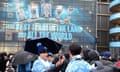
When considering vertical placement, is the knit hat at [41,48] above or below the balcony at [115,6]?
below

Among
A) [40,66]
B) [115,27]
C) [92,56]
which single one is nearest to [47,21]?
[115,27]

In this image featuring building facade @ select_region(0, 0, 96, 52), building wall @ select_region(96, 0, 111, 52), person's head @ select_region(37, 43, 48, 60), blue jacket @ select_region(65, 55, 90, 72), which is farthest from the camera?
building wall @ select_region(96, 0, 111, 52)

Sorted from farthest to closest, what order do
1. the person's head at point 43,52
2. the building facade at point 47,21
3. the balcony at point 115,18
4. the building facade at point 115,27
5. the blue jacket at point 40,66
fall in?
1. the building facade at point 47,21
2. the balcony at point 115,18
3. the building facade at point 115,27
4. the person's head at point 43,52
5. the blue jacket at point 40,66

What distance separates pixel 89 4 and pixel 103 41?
6.80 m

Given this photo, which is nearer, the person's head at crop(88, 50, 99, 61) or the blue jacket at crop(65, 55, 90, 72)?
the blue jacket at crop(65, 55, 90, 72)

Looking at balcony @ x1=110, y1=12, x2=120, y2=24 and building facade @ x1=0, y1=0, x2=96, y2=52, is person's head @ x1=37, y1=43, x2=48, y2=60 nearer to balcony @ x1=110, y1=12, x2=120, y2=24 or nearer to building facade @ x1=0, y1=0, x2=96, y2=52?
building facade @ x1=0, y1=0, x2=96, y2=52

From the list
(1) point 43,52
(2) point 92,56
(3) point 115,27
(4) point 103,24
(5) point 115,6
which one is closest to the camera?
(1) point 43,52

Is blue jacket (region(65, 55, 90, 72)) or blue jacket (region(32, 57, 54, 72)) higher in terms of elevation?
blue jacket (region(65, 55, 90, 72))

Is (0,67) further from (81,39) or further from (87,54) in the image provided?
(81,39)

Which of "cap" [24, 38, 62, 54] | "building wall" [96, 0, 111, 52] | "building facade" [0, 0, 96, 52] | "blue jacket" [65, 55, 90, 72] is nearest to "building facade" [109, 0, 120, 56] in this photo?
"building wall" [96, 0, 111, 52]

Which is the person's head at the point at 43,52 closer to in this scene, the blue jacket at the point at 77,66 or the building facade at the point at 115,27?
the blue jacket at the point at 77,66

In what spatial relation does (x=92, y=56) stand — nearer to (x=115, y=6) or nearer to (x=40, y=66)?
(x=40, y=66)

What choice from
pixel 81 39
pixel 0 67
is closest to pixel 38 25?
pixel 81 39

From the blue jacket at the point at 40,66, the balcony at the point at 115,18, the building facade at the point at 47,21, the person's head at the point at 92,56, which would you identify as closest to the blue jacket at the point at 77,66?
the blue jacket at the point at 40,66
